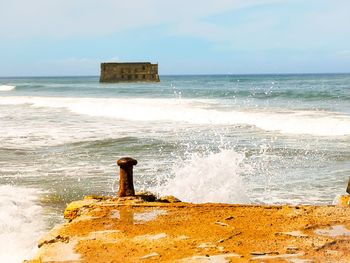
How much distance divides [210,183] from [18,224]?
3255mm

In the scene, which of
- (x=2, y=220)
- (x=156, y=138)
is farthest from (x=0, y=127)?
(x=2, y=220)

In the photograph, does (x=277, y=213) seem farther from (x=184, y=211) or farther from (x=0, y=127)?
(x=0, y=127)

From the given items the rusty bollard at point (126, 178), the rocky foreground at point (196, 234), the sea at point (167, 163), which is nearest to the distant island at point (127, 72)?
the sea at point (167, 163)

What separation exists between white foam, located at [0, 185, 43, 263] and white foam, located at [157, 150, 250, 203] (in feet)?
7.55

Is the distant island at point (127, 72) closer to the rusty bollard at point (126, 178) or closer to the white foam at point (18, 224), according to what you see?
the white foam at point (18, 224)

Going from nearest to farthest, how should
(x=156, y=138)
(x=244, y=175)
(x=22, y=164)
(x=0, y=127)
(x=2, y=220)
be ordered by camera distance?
(x=2, y=220), (x=244, y=175), (x=22, y=164), (x=156, y=138), (x=0, y=127)

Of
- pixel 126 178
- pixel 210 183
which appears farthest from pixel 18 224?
pixel 210 183

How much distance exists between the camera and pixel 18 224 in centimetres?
789

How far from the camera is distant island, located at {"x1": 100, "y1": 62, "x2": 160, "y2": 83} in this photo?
344 feet

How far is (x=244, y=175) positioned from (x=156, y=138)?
7.12m

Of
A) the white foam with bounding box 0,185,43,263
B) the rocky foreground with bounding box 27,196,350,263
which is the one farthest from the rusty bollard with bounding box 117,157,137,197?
the white foam with bounding box 0,185,43,263

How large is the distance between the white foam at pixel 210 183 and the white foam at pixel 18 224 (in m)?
2.30

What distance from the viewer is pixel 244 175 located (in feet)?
39.3

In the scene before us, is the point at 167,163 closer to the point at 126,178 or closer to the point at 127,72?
the point at 126,178
